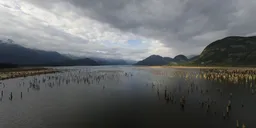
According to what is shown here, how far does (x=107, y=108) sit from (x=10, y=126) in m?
16.3

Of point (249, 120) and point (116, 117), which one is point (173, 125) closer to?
point (116, 117)

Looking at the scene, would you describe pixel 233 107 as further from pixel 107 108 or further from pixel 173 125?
pixel 107 108

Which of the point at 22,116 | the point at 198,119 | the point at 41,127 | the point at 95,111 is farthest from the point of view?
the point at 95,111

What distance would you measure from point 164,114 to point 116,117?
9.13 metres

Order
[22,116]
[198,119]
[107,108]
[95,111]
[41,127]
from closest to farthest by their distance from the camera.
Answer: [41,127] < [198,119] < [22,116] < [95,111] < [107,108]

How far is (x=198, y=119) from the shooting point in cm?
2356

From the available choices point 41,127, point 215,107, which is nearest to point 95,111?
point 41,127

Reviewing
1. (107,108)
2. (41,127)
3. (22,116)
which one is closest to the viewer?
(41,127)

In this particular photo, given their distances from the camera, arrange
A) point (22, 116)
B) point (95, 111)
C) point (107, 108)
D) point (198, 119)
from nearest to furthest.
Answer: point (198, 119) < point (22, 116) < point (95, 111) < point (107, 108)

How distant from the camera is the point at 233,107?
2881cm

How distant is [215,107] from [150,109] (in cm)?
1399

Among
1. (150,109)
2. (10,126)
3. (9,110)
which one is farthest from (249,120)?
(9,110)

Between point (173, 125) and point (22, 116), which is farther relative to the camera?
point (22, 116)

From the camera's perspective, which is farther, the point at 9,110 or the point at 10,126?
the point at 9,110
